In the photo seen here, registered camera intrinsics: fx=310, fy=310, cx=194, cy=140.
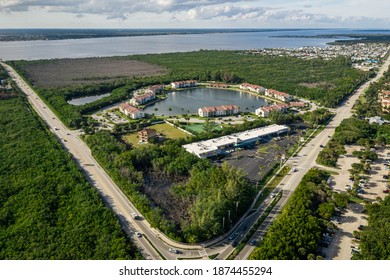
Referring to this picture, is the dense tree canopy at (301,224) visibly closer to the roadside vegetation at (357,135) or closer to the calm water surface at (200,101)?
the roadside vegetation at (357,135)

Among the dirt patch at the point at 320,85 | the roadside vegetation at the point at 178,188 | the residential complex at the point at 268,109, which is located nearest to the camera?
the roadside vegetation at the point at 178,188

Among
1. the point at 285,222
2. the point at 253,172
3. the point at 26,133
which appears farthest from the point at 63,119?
the point at 285,222

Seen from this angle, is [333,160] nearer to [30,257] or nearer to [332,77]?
[30,257]

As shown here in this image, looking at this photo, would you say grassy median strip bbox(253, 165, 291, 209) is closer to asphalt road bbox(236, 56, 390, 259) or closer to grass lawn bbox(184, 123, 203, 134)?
asphalt road bbox(236, 56, 390, 259)

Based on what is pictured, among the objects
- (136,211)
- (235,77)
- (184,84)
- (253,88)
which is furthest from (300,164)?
(235,77)

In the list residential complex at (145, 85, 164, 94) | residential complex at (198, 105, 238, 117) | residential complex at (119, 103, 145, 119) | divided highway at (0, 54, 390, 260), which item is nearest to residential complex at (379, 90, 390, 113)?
divided highway at (0, 54, 390, 260)

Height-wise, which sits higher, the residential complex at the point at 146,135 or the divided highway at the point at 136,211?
the residential complex at the point at 146,135

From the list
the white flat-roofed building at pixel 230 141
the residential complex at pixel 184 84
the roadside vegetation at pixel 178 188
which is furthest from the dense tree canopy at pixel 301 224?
the residential complex at pixel 184 84
